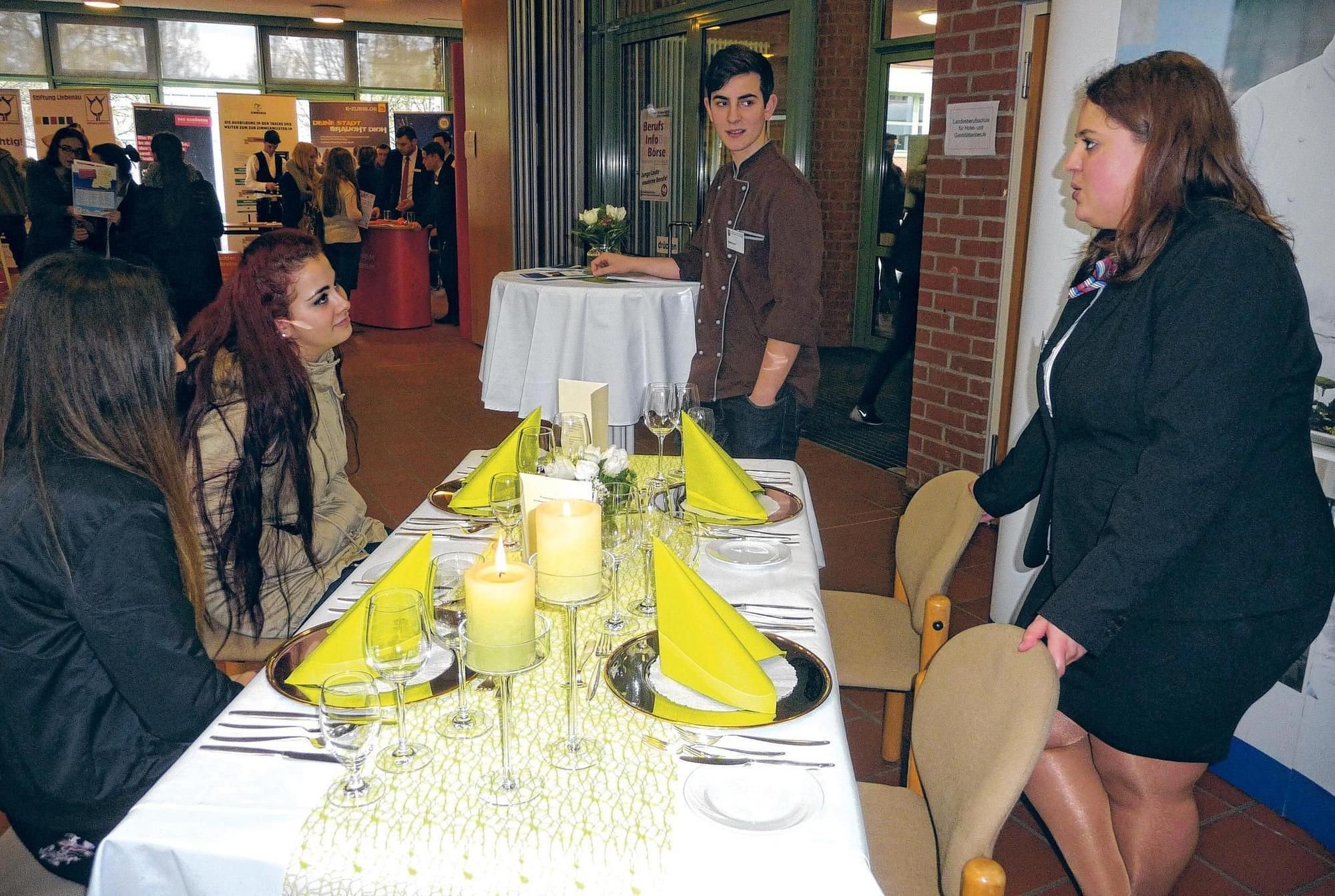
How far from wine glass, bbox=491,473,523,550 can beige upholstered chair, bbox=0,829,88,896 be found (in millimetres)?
761

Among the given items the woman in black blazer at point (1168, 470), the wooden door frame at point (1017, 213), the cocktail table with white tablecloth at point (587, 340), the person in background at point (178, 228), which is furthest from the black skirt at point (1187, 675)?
the person in background at point (178, 228)

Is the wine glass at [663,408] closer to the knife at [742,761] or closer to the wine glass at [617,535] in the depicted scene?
the wine glass at [617,535]

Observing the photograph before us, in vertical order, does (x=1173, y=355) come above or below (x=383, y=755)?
above

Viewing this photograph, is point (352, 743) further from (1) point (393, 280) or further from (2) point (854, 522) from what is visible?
(1) point (393, 280)

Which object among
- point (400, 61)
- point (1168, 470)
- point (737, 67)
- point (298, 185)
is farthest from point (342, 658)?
point (400, 61)

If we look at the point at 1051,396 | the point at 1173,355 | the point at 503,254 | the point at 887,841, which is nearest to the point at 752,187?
the point at 1051,396

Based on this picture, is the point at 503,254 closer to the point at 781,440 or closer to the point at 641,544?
the point at 781,440

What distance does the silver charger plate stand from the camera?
1240 millimetres

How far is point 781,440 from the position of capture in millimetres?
2947

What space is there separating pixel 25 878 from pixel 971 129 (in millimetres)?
3960

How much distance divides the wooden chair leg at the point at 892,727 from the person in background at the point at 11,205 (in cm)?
991

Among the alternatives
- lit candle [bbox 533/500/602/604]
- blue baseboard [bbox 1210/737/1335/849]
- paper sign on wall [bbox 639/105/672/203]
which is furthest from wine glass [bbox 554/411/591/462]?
paper sign on wall [bbox 639/105/672/203]

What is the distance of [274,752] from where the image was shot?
118cm

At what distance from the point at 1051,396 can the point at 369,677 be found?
1213 millimetres
